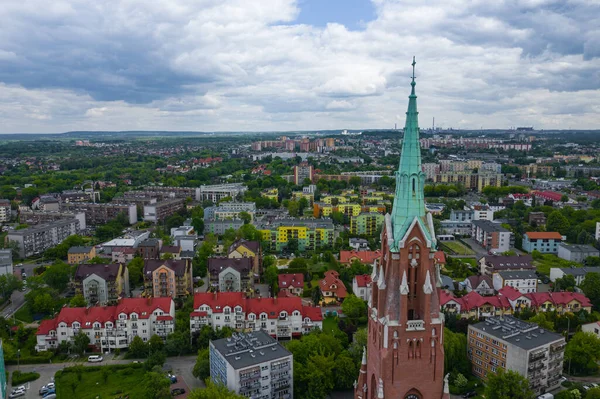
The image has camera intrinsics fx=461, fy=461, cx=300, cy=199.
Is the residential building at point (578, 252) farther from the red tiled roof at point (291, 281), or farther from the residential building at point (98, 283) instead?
the residential building at point (98, 283)

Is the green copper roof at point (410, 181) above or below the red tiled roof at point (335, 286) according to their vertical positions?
above

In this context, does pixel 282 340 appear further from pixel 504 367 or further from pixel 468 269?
pixel 468 269

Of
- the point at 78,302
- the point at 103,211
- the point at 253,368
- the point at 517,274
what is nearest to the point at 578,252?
the point at 517,274

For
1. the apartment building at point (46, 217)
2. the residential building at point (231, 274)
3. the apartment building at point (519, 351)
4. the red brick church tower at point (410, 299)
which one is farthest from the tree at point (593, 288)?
the apartment building at point (46, 217)

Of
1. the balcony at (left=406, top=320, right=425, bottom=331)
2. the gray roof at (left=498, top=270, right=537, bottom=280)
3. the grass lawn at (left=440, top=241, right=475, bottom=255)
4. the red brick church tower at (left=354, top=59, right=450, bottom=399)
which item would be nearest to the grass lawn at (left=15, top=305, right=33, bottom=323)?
the red brick church tower at (left=354, top=59, right=450, bottom=399)

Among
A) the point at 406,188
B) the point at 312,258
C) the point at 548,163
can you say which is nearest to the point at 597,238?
the point at 312,258

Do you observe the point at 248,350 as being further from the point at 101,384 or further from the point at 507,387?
the point at 507,387
